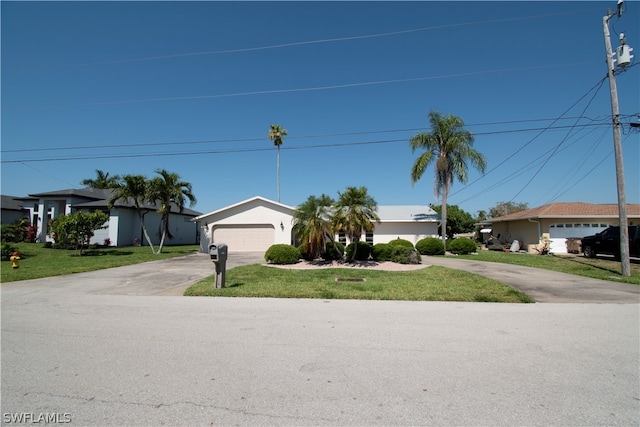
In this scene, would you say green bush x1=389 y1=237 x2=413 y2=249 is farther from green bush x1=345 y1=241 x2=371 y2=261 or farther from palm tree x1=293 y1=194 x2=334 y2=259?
palm tree x1=293 y1=194 x2=334 y2=259

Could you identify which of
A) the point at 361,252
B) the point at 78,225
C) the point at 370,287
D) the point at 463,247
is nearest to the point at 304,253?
the point at 361,252

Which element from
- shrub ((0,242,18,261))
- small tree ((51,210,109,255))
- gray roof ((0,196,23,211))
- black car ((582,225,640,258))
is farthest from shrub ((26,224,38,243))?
black car ((582,225,640,258))

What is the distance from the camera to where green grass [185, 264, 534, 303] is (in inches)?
339

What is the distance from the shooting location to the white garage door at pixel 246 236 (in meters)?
24.6

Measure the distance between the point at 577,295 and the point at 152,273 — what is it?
14.7 m

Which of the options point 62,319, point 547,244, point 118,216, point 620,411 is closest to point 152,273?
point 62,319

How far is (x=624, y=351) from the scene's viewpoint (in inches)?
180

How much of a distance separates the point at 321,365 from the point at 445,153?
78.7 ft

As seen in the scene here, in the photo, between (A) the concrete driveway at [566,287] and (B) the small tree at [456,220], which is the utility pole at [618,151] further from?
(B) the small tree at [456,220]

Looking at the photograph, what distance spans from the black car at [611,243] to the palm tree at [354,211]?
13.9 meters

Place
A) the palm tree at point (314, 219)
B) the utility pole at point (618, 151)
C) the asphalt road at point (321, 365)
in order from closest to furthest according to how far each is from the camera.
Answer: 1. the asphalt road at point (321, 365)
2. the utility pole at point (618, 151)
3. the palm tree at point (314, 219)

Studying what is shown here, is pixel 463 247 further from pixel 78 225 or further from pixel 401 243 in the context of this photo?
pixel 78 225

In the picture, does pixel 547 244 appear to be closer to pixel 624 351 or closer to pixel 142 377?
pixel 624 351

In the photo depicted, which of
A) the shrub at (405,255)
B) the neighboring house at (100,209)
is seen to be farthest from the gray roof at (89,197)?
the shrub at (405,255)
